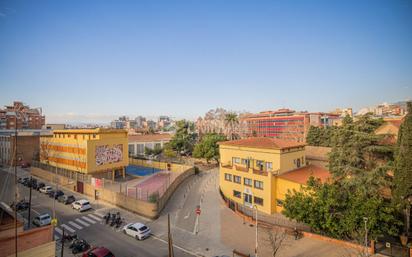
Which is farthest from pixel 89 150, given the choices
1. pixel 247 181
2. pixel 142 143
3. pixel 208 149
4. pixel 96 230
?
pixel 142 143

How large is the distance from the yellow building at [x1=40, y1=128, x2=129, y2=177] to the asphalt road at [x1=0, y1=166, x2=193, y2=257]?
8419 mm

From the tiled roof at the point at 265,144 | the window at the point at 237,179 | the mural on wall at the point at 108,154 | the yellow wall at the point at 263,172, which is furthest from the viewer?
the mural on wall at the point at 108,154

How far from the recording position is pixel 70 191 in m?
40.5

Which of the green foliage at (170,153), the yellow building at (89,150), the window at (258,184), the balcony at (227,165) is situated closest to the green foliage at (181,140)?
the green foliage at (170,153)

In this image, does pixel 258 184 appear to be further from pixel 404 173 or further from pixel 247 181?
pixel 404 173

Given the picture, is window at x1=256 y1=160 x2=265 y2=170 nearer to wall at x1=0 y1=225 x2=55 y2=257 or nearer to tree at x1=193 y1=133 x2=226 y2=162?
tree at x1=193 y1=133 x2=226 y2=162

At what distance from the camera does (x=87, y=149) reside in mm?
44219

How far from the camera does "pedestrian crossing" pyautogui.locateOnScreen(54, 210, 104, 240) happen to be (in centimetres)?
2538

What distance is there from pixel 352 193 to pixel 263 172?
11.1 metres

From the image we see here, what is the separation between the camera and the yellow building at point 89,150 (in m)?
45.0

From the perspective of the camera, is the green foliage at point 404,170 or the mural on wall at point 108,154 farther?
the mural on wall at point 108,154

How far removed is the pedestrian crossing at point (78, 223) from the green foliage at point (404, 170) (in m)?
30.8

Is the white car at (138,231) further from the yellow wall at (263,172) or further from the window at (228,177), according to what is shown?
the window at (228,177)

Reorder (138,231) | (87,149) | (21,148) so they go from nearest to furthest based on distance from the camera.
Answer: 1. (138,231)
2. (87,149)
3. (21,148)
